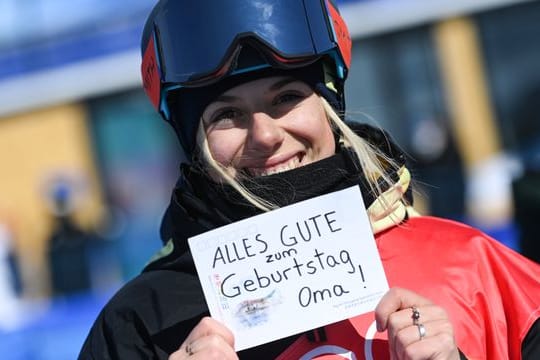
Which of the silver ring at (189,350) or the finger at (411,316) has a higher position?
the silver ring at (189,350)

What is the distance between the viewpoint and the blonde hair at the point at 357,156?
232 cm

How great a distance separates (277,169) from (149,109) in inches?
554

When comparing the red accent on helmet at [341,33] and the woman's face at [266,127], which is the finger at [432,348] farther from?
the red accent on helmet at [341,33]

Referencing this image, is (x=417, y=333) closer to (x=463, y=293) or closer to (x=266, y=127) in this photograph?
(x=463, y=293)

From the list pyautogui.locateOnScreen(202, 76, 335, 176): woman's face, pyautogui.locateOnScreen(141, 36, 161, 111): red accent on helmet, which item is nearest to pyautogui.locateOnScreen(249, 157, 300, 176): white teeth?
pyautogui.locateOnScreen(202, 76, 335, 176): woman's face

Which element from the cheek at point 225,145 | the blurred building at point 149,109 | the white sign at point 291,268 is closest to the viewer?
the white sign at point 291,268

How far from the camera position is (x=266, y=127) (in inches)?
90.5

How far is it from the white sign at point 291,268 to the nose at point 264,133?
0.63 feet

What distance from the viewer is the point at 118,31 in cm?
1678

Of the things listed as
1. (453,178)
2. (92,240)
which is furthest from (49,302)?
(453,178)

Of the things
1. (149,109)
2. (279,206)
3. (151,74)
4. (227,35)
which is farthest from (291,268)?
(149,109)

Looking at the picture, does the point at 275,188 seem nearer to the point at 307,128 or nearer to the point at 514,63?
the point at 307,128

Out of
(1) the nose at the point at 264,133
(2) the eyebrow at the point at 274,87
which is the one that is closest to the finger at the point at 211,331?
(1) the nose at the point at 264,133

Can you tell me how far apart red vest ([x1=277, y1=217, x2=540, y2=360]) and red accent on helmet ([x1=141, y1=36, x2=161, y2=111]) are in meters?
0.68
